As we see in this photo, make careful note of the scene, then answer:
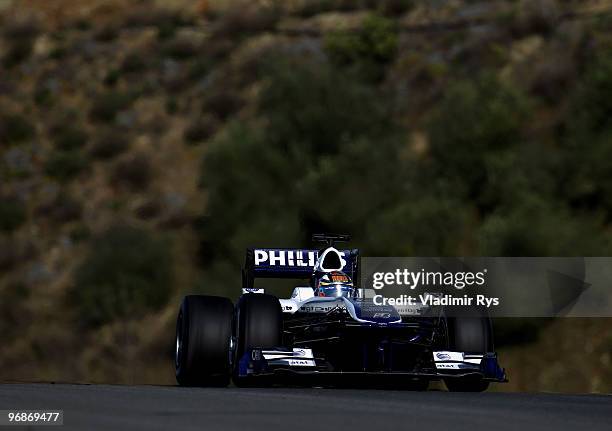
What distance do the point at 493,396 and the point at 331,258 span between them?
3951 mm

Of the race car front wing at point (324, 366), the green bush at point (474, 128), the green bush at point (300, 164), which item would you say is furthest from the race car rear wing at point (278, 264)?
the green bush at point (474, 128)

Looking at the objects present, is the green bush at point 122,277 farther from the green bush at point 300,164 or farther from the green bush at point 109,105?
the green bush at point 109,105

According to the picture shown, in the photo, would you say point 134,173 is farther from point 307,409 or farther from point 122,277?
point 307,409

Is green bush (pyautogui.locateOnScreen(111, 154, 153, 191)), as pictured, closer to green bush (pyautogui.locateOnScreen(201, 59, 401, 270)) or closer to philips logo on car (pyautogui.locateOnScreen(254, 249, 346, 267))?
green bush (pyautogui.locateOnScreen(201, 59, 401, 270))

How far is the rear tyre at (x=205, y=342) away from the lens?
16.5 meters

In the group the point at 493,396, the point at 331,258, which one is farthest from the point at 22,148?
the point at 493,396

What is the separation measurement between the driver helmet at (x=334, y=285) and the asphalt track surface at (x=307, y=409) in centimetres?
251

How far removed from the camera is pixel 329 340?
15.8 m

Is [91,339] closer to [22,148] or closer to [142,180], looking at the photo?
[142,180]

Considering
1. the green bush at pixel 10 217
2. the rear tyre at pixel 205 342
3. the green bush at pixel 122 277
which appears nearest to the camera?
the rear tyre at pixel 205 342

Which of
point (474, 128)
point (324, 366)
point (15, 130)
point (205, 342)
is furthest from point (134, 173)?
point (324, 366)

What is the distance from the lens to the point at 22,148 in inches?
2224

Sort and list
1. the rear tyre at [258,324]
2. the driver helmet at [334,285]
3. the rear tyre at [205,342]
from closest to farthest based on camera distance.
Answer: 1. the rear tyre at [258,324]
2. the rear tyre at [205,342]
3. the driver helmet at [334,285]

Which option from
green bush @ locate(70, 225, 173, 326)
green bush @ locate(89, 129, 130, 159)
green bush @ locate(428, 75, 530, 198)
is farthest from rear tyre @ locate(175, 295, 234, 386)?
green bush @ locate(89, 129, 130, 159)
